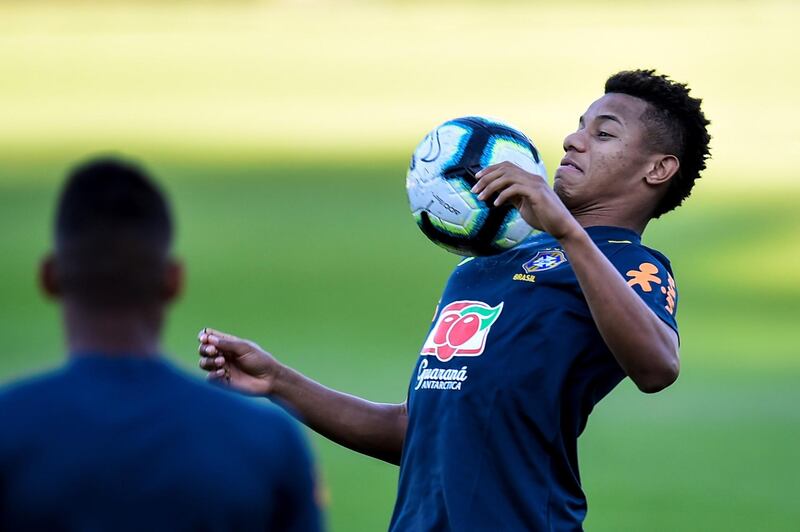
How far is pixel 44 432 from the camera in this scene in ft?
9.66

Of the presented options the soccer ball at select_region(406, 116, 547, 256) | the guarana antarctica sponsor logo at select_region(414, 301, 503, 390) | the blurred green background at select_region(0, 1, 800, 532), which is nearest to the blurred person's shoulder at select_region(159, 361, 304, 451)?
the guarana antarctica sponsor logo at select_region(414, 301, 503, 390)

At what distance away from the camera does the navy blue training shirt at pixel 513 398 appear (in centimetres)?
460

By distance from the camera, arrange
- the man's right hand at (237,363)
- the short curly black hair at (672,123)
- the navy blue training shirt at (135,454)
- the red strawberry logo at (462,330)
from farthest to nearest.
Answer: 1. the short curly black hair at (672,123)
2. the man's right hand at (237,363)
3. the red strawberry logo at (462,330)
4. the navy blue training shirt at (135,454)

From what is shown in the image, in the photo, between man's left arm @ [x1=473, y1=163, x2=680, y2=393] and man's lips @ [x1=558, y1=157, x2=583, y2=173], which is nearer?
man's left arm @ [x1=473, y1=163, x2=680, y2=393]

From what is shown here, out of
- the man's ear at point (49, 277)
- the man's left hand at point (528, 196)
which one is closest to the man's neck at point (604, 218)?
the man's left hand at point (528, 196)

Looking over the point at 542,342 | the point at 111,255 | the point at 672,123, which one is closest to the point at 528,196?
the point at 542,342

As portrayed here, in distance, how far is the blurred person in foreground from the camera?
2926 millimetres

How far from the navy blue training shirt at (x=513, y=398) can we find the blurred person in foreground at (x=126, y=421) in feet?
5.12

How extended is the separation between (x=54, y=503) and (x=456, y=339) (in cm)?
215

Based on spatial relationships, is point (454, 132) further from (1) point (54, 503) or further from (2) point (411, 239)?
(2) point (411, 239)

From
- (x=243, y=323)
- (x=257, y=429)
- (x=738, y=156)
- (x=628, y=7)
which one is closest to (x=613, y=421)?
(x=243, y=323)

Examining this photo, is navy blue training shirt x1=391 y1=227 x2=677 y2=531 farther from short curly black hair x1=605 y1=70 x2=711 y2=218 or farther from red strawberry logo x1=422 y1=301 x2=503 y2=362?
short curly black hair x1=605 y1=70 x2=711 y2=218

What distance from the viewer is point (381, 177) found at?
24281 mm

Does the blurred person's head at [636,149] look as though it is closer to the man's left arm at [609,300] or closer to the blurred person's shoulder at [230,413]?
the man's left arm at [609,300]
